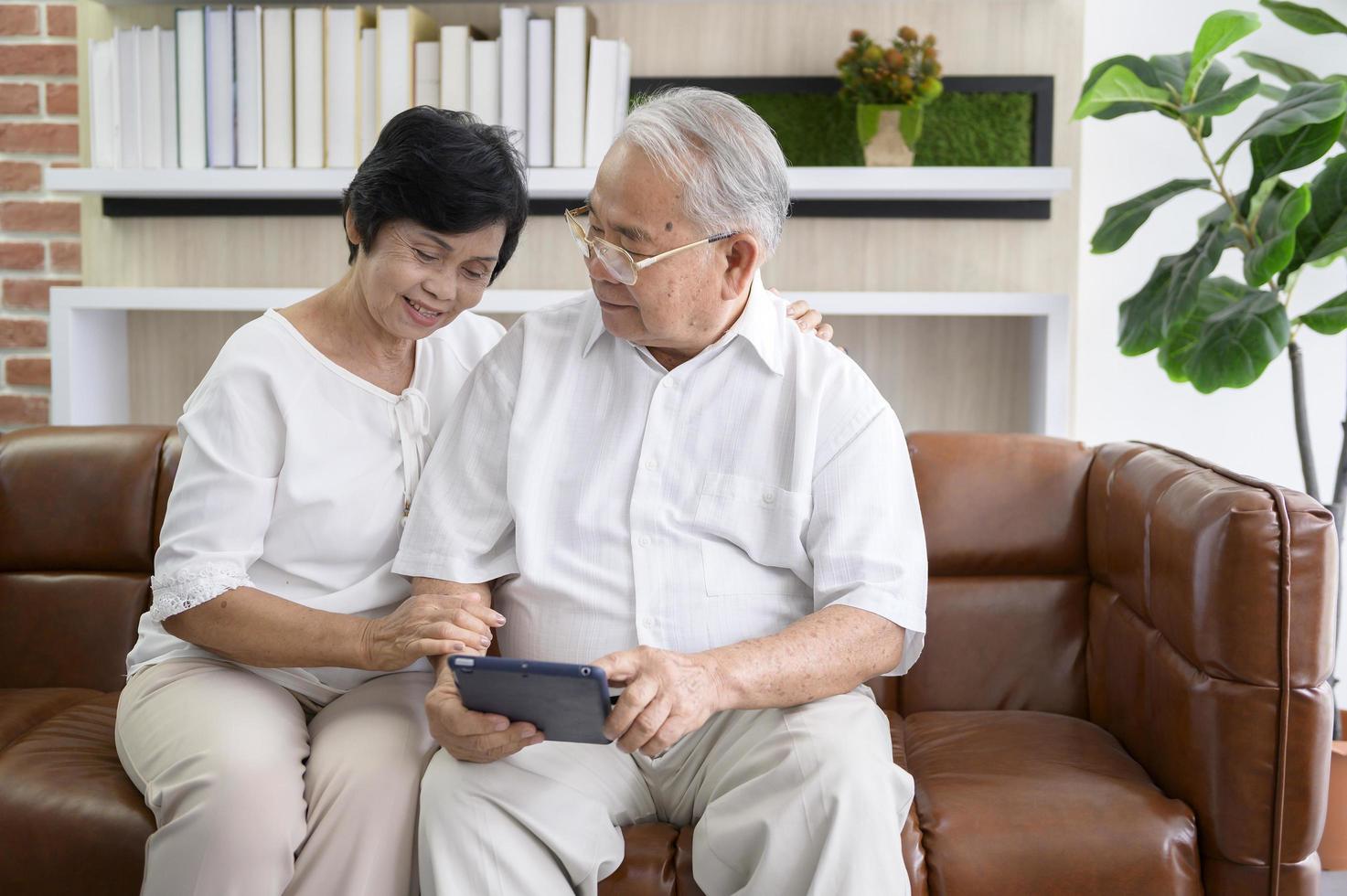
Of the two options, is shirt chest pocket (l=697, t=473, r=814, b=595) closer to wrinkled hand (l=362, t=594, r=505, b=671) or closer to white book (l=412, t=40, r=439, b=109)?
wrinkled hand (l=362, t=594, r=505, b=671)

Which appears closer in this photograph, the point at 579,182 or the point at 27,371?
the point at 579,182

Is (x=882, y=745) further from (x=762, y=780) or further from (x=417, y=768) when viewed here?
(x=417, y=768)

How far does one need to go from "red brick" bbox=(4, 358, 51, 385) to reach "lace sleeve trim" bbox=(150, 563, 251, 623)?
1.72 metres

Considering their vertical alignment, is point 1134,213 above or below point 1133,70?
below

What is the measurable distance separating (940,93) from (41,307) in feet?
7.53

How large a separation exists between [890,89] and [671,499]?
1.27 meters

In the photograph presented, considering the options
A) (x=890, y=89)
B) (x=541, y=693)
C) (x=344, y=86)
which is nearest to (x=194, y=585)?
(x=541, y=693)

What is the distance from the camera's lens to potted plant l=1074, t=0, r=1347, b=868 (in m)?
2.07

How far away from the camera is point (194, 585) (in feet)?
4.84

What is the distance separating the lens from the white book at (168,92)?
254cm

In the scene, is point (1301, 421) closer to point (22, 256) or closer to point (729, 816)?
point (729, 816)

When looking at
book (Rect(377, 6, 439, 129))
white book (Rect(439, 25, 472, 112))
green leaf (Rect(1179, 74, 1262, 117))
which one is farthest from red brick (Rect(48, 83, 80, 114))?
green leaf (Rect(1179, 74, 1262, 117))

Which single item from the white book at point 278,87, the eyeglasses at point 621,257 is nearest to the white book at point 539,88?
the white book at point 278,87

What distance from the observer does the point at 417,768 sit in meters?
1.43
